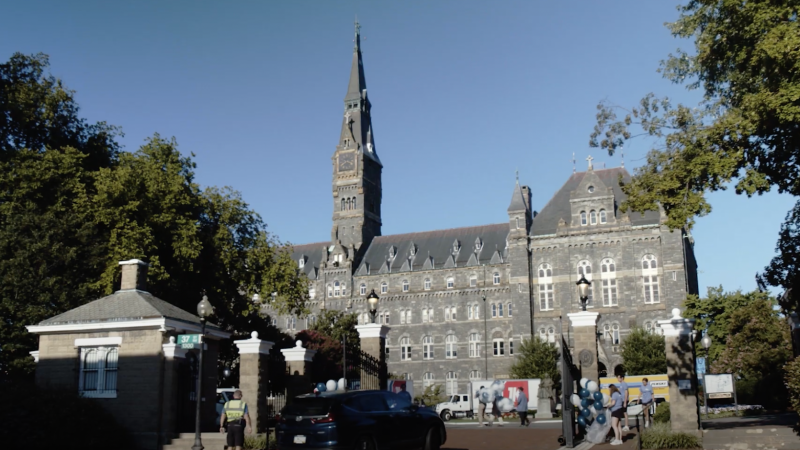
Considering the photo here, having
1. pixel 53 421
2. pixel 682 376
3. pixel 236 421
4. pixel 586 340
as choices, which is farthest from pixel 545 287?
pixel 53 421

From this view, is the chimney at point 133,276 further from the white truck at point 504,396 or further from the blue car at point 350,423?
the white truck at point 504,396

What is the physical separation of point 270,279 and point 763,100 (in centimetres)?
2803

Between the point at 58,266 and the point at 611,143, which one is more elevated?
the point at 611,143

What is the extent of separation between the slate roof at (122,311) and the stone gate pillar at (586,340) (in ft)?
36.6

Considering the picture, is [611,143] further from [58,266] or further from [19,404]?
[58,266]

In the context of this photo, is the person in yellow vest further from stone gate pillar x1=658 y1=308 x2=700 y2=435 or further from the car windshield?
stone gate pillar x1=658 y1=308 x2=700 y2=435

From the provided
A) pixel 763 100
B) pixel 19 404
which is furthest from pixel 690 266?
pixel 19 404

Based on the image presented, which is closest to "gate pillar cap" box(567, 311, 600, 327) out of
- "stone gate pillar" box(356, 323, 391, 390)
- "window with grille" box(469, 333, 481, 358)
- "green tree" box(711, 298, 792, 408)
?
"stone gate pillar" box(356, 323, 391, 390)

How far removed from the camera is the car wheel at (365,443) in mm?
14812

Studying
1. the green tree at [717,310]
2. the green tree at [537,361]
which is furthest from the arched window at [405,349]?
the green tree at [717,310]

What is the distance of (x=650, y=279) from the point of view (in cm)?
6575

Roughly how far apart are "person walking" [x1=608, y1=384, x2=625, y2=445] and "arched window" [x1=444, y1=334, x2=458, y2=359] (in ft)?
191

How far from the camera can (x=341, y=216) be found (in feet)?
293

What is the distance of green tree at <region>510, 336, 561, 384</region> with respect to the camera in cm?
6166
